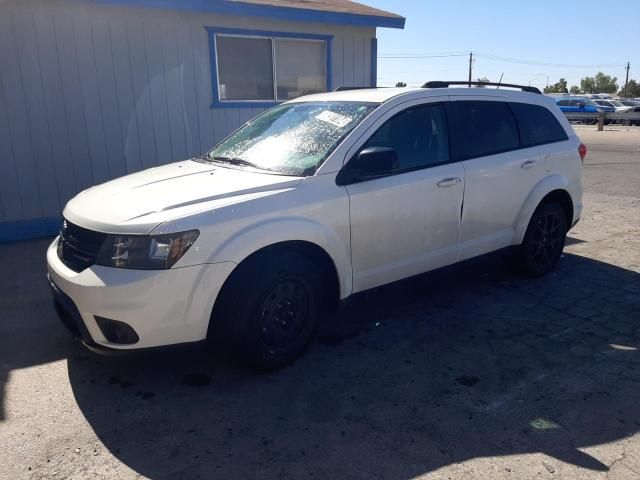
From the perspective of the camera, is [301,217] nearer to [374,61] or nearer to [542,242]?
[542,242]

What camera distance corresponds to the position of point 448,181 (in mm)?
4230

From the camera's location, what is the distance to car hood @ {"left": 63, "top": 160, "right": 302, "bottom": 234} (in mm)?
3131

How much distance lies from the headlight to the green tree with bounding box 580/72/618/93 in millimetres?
117963

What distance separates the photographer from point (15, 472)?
105 inches

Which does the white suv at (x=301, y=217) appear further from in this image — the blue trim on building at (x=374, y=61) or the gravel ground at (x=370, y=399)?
the blue trim on building at (x=374, y=61)

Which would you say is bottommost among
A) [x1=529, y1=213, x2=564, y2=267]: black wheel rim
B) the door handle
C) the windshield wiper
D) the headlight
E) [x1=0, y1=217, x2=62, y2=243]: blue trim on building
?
[x1=0, y1=217, x2=62, y2=243]: blue trim on building

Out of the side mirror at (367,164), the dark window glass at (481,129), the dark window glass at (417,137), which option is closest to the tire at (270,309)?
the side mirror at (367,164)

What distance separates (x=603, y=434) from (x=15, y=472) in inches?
122

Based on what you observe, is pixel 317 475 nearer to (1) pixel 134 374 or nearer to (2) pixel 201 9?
(1) pixel 134 374

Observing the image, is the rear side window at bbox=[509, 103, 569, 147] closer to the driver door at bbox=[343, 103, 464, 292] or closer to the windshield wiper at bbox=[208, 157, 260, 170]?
the driver door at bbox=[343, 103, 464, 292]

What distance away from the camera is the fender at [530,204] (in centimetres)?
495

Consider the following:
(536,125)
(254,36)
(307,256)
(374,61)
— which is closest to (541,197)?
(536,125)

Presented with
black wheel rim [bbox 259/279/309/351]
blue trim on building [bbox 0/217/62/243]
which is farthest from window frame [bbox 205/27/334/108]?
black wheel rim [bbox 259/279/309/351]

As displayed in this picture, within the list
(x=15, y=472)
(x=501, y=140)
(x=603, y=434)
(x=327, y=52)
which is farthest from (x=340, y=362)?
(x=327, y=52)
